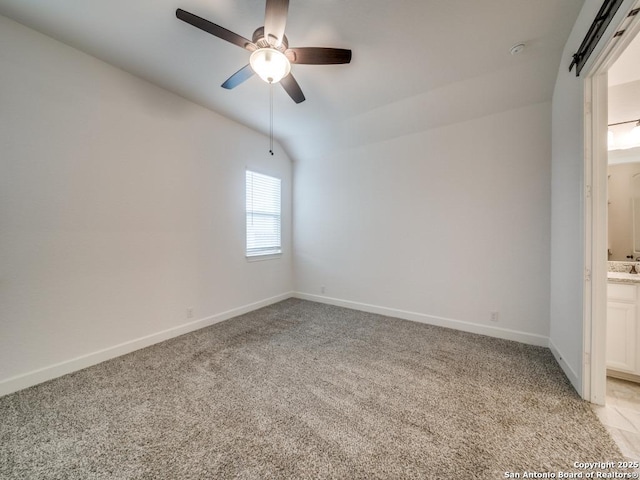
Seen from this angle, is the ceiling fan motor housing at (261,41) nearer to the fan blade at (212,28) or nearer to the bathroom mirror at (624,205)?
the fan blade at (212,28)

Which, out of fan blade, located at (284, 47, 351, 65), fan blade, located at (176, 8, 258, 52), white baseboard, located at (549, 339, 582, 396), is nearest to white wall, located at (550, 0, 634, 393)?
white baseboard, located at (549, 339, 582, 396)

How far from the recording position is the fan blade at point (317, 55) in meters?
1.71

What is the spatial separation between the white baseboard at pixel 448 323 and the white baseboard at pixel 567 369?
17cm

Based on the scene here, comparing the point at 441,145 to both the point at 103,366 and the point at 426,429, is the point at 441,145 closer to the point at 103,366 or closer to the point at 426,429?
the point at 426,429

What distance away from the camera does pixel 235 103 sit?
2996 millimetres

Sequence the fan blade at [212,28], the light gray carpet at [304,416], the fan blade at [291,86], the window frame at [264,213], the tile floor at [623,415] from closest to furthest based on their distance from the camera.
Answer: the light gray carpet at [304,416], the tile floor at [623,415], the fan blade at [212,28], the fan blade at [291,86], the window frame at [264,213]

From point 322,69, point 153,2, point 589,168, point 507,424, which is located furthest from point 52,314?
point 589,168

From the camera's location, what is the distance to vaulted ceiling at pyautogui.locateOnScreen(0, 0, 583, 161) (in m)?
1.74

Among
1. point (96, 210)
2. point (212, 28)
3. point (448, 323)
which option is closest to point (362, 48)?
point (212, 28)

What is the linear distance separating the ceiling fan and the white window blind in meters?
2.05

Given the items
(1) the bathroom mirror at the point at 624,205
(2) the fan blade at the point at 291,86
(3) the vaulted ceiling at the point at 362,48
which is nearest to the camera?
(3) the vaulted ceiling at the point at 362,48

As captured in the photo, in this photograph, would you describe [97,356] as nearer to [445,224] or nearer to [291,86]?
[291,86]

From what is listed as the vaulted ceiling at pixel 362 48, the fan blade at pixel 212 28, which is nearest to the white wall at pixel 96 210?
the vaulted ceiling at pixel 362 48

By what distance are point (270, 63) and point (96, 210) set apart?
2108mm
